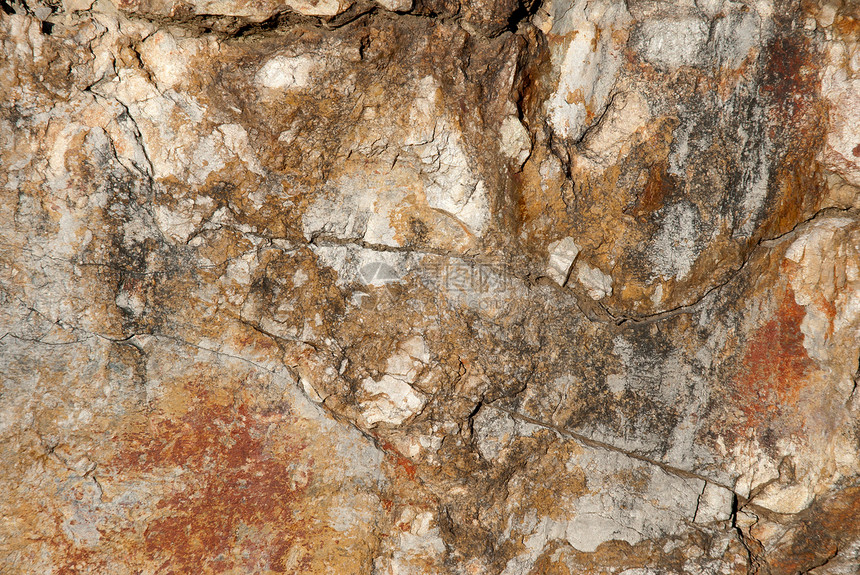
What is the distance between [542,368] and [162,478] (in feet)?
4.29

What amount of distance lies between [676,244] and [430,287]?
0.85m

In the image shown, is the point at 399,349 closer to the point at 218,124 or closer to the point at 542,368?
A: the point at 542,368

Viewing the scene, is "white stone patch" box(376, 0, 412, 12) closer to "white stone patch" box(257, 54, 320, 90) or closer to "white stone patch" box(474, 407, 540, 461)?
"white stone patch" box(257, 54, 320, 90)

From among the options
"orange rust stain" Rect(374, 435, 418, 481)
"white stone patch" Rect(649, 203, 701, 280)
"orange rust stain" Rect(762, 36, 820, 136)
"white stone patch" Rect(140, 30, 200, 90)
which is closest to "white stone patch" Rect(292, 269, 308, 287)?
"orange rust stain" Rect(374, 435, 418, 481)

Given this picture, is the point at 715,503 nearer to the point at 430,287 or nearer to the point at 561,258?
the point at 561,258

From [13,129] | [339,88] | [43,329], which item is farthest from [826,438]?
[13,129]

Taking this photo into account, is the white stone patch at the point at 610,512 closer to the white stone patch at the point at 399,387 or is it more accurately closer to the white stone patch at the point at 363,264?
the white stone patch at the point at 399,387

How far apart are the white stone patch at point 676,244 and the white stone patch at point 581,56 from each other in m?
0.42

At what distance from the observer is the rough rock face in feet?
5.24

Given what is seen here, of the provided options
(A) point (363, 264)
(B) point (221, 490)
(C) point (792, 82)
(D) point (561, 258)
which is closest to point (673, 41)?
(C) point (792, 82)

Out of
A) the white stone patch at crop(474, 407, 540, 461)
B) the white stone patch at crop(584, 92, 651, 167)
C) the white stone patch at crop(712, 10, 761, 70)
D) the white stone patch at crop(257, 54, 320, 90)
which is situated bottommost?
the white stone patch at crop(474, 407, 540, 461)

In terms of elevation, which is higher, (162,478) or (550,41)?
(550,41)

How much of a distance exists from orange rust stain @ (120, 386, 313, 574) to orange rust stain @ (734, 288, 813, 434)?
150cm

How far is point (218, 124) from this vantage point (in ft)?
5.47
